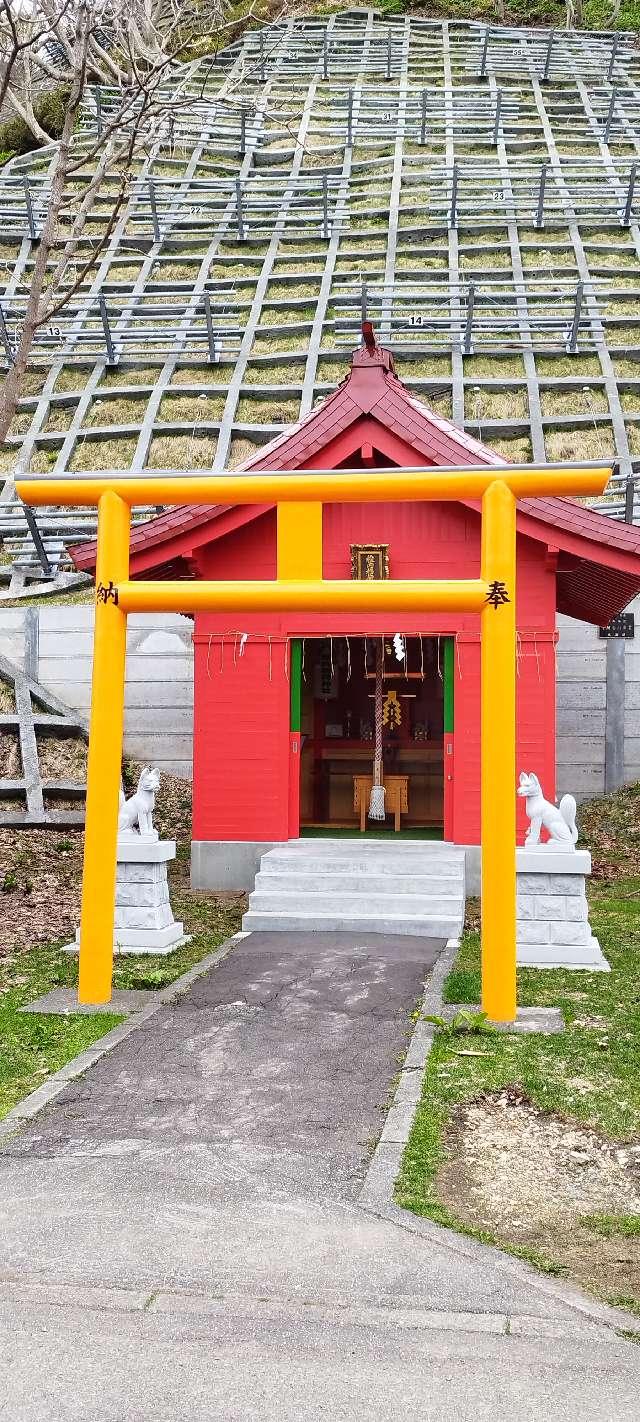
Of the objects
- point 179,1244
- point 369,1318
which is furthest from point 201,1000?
point 369,1318

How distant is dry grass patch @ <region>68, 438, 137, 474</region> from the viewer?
74.9ft

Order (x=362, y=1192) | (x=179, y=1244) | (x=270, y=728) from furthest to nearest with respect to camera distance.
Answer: (x=270, y=728) < (x=362, y=1192) < (x=179, y=1244)

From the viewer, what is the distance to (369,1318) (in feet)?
14.8

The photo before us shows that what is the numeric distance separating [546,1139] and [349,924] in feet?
18.4

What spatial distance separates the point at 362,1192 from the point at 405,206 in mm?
29240

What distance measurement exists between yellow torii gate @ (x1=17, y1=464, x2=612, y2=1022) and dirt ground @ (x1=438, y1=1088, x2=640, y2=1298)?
6.88 ft

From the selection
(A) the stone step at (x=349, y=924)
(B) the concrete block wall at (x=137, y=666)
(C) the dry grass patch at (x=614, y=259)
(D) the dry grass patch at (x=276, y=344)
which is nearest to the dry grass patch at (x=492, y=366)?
(D) the dry grass patch at (x=276, y=344)

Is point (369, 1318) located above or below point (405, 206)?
below

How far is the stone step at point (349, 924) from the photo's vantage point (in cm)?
1182

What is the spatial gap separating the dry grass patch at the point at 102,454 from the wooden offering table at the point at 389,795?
928 cm

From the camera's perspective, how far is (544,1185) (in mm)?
5938

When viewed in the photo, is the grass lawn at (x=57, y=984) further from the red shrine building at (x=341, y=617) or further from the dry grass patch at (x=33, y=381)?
the dry grass patch at (x=33, y=381)

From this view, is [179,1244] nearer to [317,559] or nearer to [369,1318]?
[369,1318]

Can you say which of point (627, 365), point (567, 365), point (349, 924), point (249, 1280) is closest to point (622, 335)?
point (627, 365)
